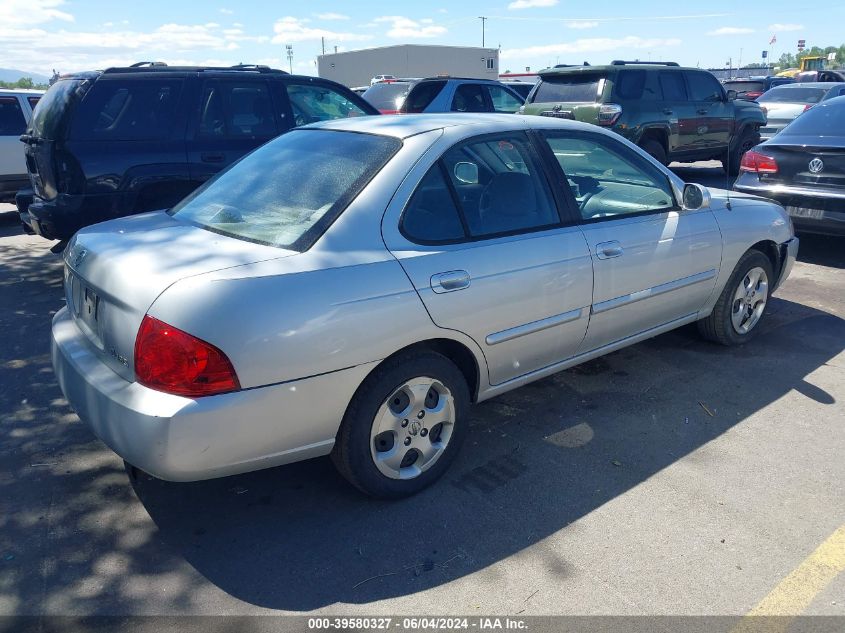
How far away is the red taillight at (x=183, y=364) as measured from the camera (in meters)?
2.57

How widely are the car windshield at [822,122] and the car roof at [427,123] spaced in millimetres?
4563

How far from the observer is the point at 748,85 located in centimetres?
2247

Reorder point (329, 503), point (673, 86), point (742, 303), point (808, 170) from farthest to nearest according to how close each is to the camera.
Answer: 1. point (673, 86)
2. point (808, 170)
3. point (742, 303)
4. point (329, 503)

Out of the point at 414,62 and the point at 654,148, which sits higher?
the point at 414,62

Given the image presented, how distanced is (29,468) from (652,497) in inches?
119

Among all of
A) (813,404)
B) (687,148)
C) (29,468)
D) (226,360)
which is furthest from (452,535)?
(687,148)

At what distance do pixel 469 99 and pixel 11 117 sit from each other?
6.89m

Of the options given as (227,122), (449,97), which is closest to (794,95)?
(449,97)

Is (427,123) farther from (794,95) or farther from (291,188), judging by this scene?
(794,95)

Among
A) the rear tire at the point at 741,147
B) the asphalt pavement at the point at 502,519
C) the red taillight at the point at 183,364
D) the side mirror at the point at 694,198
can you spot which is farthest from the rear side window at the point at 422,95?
the red taillight at the point at 183,364

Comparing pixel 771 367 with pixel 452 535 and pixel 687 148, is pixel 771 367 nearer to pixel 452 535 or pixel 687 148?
pixel 452 535

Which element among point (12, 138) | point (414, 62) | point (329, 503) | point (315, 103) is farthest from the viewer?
point (414, 62)

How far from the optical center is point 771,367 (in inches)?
187

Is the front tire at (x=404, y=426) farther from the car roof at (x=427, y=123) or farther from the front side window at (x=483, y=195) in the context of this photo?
the car roof at (x=427, y=123)
